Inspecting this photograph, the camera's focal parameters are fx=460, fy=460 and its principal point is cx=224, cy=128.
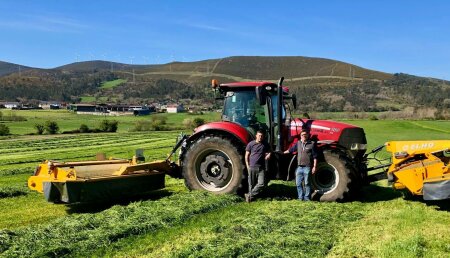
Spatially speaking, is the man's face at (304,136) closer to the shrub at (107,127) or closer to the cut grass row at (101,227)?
the cut grass row at (101,227)

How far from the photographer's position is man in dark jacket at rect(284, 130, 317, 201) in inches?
341

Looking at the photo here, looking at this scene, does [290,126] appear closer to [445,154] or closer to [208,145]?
[208,145]

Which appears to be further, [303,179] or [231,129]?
[231,129]

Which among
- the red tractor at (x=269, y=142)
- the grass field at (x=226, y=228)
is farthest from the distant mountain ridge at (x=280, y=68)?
the grass field at (x=226, y=228)

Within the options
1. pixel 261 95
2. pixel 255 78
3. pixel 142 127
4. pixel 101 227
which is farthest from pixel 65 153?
pixel 255 78

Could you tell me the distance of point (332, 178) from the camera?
29.5ft

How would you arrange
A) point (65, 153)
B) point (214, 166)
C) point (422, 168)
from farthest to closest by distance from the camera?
point (65, 153), point (214, 166), point (422, 168)

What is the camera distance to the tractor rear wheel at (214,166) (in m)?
9.31

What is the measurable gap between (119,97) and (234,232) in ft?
425

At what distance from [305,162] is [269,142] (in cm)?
94

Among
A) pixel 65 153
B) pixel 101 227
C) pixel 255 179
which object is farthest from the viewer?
pixel 65 153

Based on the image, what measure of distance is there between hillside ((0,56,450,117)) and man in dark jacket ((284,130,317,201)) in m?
53.5

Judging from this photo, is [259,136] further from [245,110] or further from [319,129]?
[319,129]

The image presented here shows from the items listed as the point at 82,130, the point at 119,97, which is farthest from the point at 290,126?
the point at 119,97
